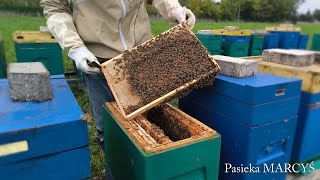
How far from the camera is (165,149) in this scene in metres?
1.28

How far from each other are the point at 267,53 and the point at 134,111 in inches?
56.5

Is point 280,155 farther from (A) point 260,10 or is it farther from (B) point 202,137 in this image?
(A) point 260,10

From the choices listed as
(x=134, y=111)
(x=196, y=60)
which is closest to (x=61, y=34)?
(x=134, y=111)

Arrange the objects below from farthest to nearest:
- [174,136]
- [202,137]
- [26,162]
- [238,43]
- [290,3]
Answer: [290,3] < [238,43] < [174,136] < [202,137] < [26,162]

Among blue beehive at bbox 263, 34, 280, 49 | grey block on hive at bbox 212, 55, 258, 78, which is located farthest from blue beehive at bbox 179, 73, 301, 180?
blue beehive at bbox 263, 34, 280, 49

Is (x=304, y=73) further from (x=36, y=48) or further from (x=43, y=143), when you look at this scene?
(x=36, y=48)

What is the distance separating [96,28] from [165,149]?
1042 millimetres

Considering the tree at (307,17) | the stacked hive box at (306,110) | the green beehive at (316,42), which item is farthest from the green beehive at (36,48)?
the tree at (307,17)

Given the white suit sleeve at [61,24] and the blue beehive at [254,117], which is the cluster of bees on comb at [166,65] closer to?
the blue beehive at [254,117]

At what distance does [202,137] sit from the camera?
138cm

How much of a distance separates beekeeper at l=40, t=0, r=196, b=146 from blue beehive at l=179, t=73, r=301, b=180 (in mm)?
722

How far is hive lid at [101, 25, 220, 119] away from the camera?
1.57m

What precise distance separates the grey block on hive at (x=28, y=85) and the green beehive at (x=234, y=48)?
5997 millimetres

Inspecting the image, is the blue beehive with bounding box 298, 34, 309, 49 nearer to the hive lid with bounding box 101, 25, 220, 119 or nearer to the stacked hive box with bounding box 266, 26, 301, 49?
the stacked hive box with bounding box 266, 26, 301, 49
